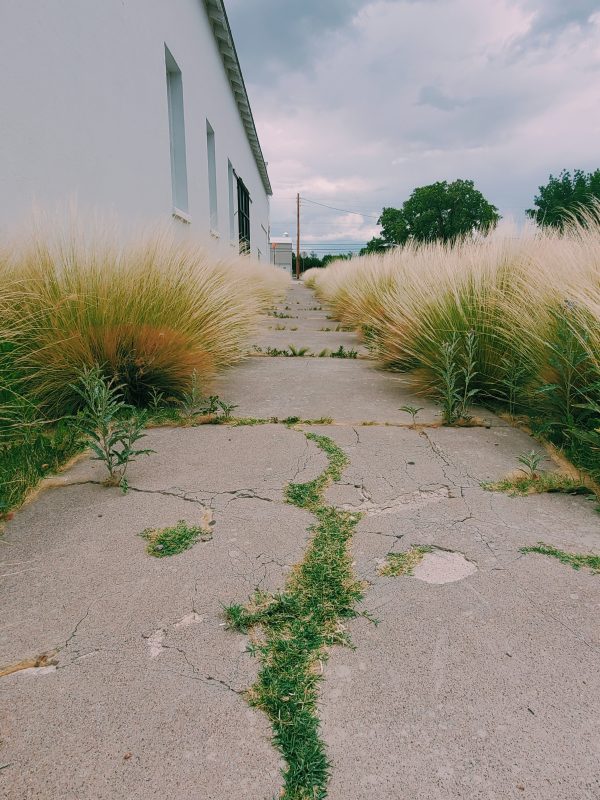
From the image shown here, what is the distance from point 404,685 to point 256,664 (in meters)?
0.23

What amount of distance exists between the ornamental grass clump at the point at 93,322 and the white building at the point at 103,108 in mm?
408

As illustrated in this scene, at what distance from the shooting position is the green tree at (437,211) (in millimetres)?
33125

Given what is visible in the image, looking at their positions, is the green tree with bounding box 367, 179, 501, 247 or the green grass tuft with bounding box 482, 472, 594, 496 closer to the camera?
the green grass tuft with bounding box 482, 472, 594, 496

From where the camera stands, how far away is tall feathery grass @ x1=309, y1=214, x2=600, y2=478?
1.72 metres

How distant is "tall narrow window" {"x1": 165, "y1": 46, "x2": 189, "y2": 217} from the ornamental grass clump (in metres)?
3.84

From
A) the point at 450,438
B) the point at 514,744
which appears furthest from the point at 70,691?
the point at 450,438

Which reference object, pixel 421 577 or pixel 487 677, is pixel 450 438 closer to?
pixel 421 577

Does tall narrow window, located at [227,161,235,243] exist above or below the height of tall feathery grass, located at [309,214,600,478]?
above

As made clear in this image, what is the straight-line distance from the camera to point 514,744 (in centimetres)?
66

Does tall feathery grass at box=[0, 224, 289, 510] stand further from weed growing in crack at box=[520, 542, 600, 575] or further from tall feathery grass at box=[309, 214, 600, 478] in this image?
weed growing in crack at box=[520, 542, 600, 575]

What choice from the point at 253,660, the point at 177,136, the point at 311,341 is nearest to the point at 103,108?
the point at 311,341

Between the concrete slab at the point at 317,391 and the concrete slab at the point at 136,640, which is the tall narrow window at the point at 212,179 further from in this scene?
the concrete slab at the point at 136,640

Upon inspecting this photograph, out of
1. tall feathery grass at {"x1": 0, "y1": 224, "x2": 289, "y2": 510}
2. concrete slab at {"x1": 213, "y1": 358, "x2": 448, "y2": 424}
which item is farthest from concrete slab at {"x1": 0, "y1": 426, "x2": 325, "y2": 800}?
concrete slab at {"x1": 213, "y1": 358, "x2": 448, "y2": 424}

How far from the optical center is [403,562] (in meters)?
1.08
